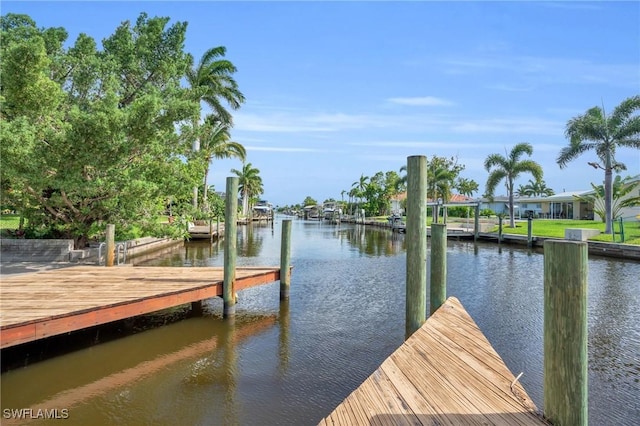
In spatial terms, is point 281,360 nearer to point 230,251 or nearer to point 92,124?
point 230,251

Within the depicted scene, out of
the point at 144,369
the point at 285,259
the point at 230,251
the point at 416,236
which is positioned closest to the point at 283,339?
the point at 230,251

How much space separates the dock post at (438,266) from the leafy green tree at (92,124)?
8214 mm

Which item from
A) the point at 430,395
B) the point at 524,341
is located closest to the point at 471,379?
the point at 430,395

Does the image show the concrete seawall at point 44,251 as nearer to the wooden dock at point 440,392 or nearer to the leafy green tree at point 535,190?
the wooden dock at point 440,392

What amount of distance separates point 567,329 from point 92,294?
7365mm

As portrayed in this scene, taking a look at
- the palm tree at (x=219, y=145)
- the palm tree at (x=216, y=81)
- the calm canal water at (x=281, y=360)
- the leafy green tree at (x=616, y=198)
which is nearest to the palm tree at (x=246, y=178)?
the palm tree at (x=219, y=145)

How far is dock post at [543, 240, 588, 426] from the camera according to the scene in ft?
9.80

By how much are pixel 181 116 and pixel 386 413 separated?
10771 mm

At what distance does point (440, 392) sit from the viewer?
389 cm

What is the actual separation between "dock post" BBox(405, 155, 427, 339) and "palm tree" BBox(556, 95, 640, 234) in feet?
81.8

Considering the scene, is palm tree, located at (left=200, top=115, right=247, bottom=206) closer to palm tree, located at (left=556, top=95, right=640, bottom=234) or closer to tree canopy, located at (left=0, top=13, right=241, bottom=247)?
tree canopy, located at (left=0, top=13, right=241, bottom=247)

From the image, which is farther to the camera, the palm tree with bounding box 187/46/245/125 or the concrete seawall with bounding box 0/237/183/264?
the palm tree with bounding box 187/46/245/125

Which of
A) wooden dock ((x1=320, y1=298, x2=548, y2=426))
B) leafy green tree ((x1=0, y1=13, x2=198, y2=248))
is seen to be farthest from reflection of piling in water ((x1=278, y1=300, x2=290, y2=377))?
leafy green tree ((x1=0, y1=13, x2=198, y2=248))

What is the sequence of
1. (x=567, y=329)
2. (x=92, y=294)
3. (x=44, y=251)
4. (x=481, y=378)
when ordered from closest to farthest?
(x=567, y=329), (x=481, y=378), (x=92, y=294), (x=44, y=251)
